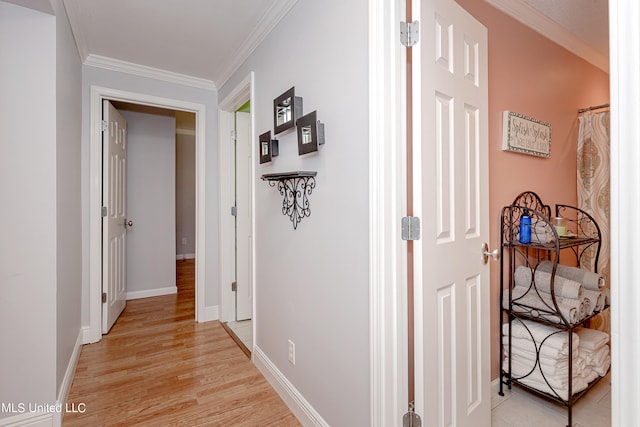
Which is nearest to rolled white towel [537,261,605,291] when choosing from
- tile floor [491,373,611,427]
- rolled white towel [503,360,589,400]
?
rolled white towel [503,360,589,400]

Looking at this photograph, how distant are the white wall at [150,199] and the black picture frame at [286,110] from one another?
8.76 ft

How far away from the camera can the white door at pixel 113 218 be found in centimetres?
280

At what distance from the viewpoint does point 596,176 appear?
2.41 m

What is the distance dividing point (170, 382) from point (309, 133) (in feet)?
6.00

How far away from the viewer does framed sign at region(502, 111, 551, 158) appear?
191 cm

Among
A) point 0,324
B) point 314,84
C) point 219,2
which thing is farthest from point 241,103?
point 0,324

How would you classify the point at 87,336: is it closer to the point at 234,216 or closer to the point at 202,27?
the point at 234,216

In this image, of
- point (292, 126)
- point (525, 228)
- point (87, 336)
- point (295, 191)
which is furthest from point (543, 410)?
point (87, 336)

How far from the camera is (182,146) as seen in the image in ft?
20.1

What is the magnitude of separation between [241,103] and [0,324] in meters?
2.16

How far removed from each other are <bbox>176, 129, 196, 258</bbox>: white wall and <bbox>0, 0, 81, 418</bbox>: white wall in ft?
15.1

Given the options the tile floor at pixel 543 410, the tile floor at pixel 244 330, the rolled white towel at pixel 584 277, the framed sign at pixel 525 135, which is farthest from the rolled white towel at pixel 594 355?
the tile floor at pixel 244 330

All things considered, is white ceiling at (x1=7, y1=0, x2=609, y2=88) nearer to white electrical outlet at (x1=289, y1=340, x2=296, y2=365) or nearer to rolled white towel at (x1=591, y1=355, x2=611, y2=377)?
white electrical outlet at (x1=289, y1=340, x2=296, y2=365)

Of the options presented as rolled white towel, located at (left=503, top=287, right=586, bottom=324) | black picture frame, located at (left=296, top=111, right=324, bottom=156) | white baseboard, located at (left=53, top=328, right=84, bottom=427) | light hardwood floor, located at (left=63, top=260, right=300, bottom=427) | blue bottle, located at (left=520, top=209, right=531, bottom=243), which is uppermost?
black picture frame, located at (left=296, top=111, right=324, bottom=156)
